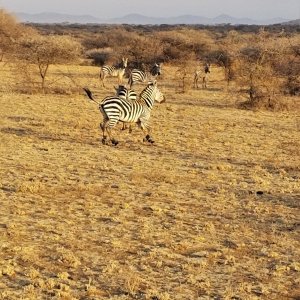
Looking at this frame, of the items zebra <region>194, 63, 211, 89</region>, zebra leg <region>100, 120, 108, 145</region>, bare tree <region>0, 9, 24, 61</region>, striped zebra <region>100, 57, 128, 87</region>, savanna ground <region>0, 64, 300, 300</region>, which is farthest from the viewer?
bare tree <region>0, 9, 24, 61</region>

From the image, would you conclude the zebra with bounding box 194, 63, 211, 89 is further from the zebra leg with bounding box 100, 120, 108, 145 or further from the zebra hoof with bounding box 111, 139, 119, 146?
the zebra hoof with bounding box 111, 139, 119, 146

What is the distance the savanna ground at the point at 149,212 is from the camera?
5508mm

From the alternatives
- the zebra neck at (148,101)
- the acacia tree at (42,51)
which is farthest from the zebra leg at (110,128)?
the acacia tree at (42,51)

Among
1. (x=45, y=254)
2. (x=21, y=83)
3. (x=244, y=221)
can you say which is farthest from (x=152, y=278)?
(x=21, y=83)

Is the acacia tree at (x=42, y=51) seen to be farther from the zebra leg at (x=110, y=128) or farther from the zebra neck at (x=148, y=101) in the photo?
the zebra leg at (x=110, y=128)

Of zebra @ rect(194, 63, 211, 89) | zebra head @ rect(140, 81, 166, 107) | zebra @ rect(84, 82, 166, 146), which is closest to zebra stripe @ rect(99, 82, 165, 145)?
zebra @ rect(84, 82, 166, 146)

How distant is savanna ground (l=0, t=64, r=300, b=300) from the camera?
18.1 feet

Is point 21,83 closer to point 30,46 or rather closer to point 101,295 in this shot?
point 30,46

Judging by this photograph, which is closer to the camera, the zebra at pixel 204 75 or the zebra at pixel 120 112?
the zebra at pixel 120 112

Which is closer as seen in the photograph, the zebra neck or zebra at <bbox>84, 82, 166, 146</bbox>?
zebra at <bbox>84, 82, 166, 146</bbox>

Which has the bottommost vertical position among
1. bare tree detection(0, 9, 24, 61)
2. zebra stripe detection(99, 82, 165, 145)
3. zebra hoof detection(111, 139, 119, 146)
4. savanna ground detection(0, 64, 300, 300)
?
savanna ground detection(0, 64, 300, 300)

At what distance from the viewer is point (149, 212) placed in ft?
24.9

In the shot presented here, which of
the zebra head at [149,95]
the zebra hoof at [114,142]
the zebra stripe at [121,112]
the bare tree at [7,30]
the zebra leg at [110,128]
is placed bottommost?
the zebra hoof at [114,142]

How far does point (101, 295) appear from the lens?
5195 mm
